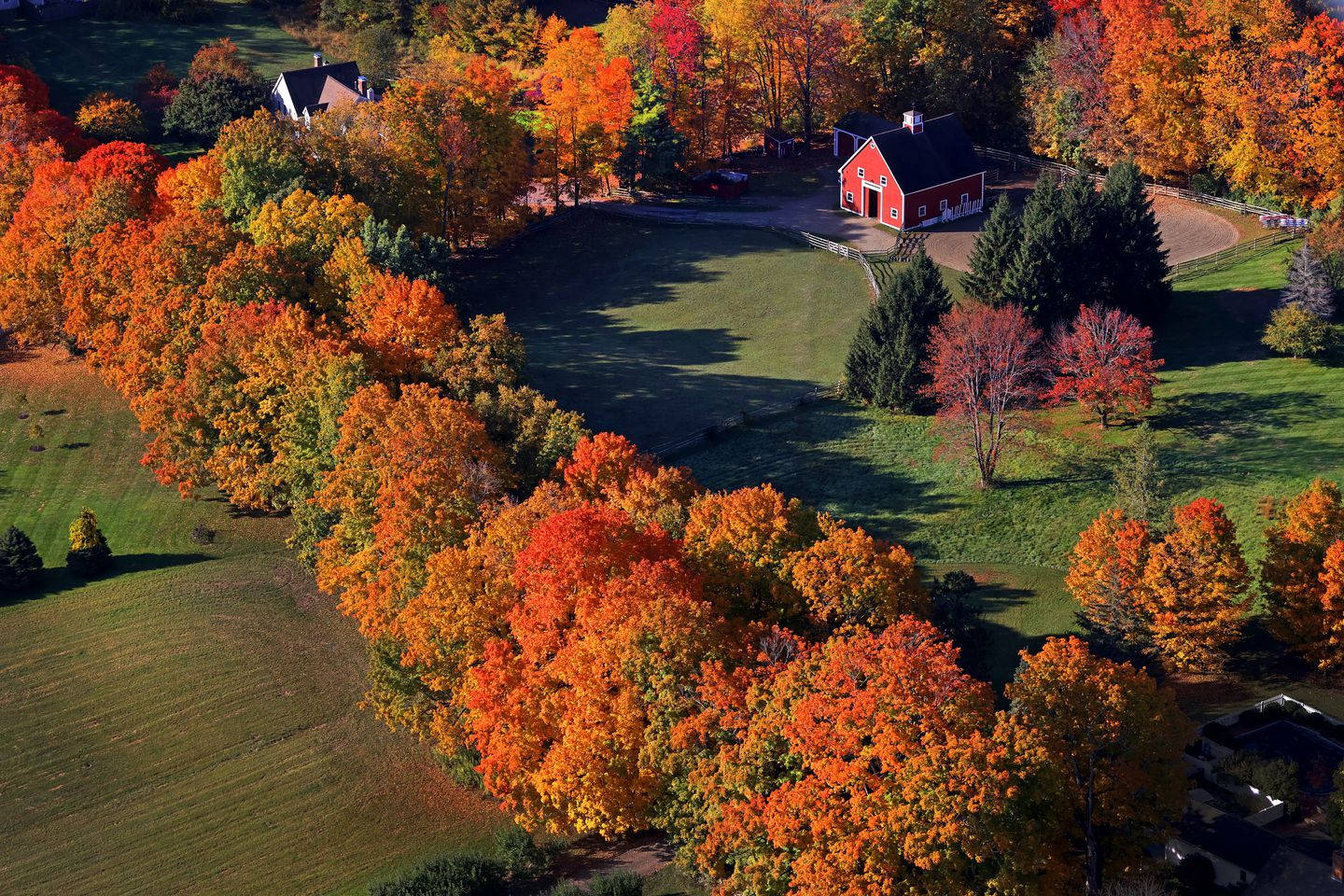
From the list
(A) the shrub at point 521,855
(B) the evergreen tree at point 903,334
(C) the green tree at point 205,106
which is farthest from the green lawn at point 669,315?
(A) the shrub at point 521,855

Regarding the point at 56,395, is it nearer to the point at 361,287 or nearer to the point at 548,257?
the point at 361,287

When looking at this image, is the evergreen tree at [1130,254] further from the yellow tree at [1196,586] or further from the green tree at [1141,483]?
the yellow tree at [1196,586]

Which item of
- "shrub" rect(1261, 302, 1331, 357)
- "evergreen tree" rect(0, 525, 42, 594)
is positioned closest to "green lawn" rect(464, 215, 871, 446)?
"shrub" rect(1261, 302, 1331, 357)

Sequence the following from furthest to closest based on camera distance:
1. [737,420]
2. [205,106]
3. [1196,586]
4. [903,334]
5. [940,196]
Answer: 1. [205,106]
2. [940,196]
3. [737,420]
4. [903,334]
5. [1196,586]

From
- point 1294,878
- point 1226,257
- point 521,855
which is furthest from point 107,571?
point 1226,257

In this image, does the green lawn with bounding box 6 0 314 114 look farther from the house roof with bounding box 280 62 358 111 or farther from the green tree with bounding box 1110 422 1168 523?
the green tree with bounding box 1110 422 1168 523

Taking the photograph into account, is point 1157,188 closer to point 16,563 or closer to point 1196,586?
point 1196,586
